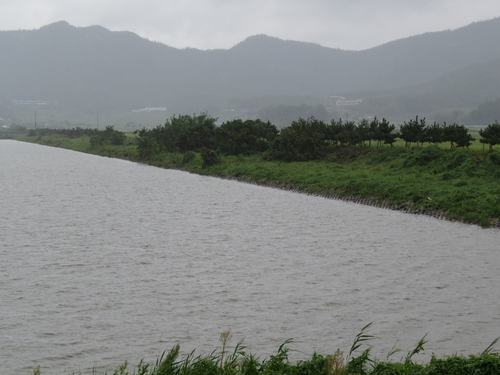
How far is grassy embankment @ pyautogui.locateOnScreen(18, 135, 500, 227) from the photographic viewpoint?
38000 mm

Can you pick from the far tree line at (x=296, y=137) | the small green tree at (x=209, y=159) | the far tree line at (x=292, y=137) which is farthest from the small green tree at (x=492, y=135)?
the small green tree at (x=209, y=159)

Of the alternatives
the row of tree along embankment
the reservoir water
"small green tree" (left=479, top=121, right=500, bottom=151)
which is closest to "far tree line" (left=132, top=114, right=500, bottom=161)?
the row of tree along embankment

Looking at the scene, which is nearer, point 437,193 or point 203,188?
point 437,193

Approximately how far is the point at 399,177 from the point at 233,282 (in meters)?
28.9

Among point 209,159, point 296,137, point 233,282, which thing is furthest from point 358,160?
point 233,282

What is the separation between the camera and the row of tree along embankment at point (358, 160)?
40.4 m

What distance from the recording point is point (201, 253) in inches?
1071

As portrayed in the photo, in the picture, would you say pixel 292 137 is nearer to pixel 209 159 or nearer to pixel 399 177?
pixel 209 159

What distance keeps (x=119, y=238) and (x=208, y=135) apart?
5626 cm

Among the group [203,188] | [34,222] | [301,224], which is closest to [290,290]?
[301,224]

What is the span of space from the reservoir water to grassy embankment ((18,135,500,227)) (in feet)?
7.98

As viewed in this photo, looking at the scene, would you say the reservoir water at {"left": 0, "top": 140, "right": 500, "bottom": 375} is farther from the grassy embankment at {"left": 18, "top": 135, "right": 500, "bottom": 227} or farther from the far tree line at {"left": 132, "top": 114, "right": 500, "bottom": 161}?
the far tree line at {"left": 132, "top": 114, "right": 500, "bottom": 161}

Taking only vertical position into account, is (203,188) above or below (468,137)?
below

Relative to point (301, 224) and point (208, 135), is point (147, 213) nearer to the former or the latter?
point (301, 224)
